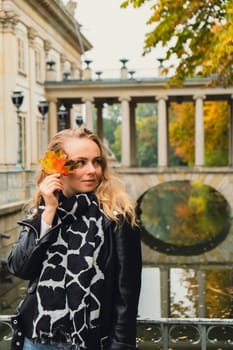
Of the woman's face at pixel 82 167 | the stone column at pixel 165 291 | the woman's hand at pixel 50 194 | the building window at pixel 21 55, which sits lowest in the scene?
the stone column at pixel 165 291

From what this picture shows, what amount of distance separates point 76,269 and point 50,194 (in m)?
0.37

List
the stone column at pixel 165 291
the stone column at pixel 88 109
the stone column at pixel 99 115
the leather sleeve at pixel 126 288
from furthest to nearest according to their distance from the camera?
the stone column at pixel 99 115 → the stone column at pixel 88 109 → the stone column at pixel 165 291 → the leather sleeve at pixel 126 288

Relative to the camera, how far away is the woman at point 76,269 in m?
3.21

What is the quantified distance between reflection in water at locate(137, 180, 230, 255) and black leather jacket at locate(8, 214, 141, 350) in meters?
22.7

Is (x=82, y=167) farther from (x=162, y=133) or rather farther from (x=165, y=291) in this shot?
(x=162, y=133)

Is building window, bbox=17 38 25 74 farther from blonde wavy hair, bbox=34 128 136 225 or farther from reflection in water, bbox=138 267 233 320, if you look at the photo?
blonde wavy hair, bbox=34 128 136 225

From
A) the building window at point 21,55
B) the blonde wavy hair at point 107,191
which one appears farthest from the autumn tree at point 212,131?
the blonde wavy hair at point 107,191

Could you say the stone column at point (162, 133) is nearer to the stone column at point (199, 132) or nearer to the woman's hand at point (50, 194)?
the stone column at point (199, 132)

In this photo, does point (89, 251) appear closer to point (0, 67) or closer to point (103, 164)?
point (103, 164)

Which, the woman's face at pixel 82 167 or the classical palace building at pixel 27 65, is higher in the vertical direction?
the classical palace building at pixel 27 65

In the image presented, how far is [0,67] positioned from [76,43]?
20203 mm

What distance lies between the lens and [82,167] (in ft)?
11.3

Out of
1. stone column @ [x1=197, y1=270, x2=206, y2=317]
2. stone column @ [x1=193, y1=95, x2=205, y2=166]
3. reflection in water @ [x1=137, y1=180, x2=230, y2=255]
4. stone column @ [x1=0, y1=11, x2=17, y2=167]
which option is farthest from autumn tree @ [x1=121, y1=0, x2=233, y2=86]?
stone column @ [x1=193, y1=95, x2=205, y2=166]

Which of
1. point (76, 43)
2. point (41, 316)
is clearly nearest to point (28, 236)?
point (41, 316)
